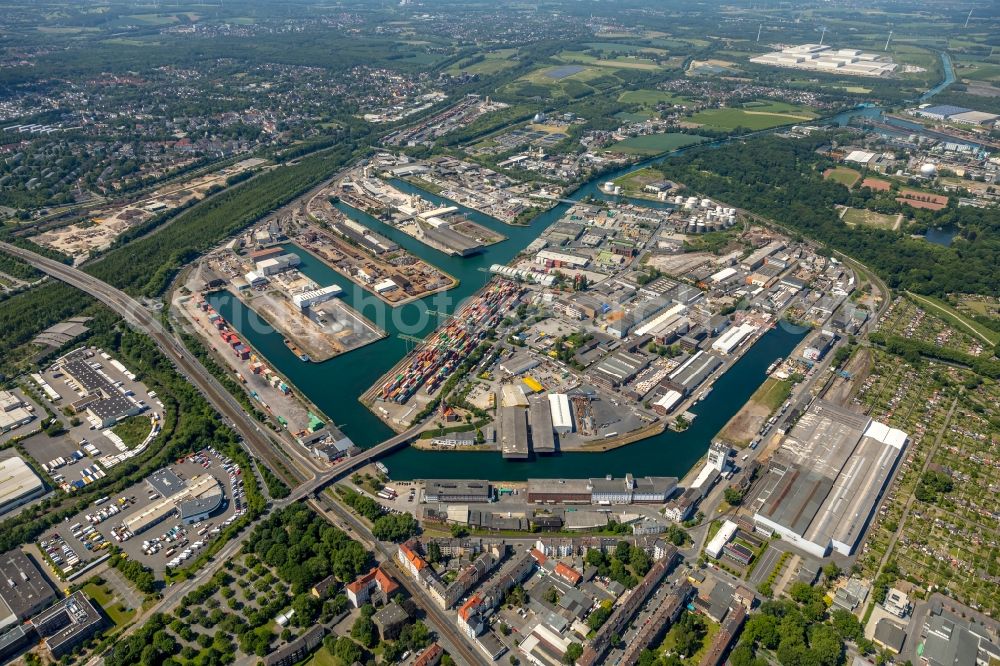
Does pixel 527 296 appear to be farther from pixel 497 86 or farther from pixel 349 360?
pixel 497 86

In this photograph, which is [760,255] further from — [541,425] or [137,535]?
[137,535]

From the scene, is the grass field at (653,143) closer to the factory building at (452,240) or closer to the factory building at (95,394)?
the factory building at (452,240)

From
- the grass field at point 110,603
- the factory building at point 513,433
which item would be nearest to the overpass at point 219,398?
the factory building at point 513,433

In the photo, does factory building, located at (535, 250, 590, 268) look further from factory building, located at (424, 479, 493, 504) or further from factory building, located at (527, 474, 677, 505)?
factory building, located at (424, 479, 493, 504)

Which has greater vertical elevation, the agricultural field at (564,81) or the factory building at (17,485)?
the agricultural field at (564,81)

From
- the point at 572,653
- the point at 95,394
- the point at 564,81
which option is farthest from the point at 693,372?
the point at 564,81

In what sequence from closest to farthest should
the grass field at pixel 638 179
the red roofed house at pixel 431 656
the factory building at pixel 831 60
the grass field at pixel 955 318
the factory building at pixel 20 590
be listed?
the red roofed house at pixel 431 656
the factory building at pixel 20 590
the grass field at pixel 955 318
the grass field at pixel 638 179
the factory building at pixel 831 60
